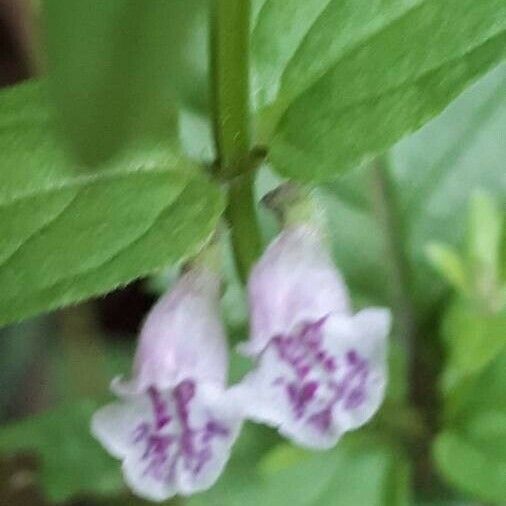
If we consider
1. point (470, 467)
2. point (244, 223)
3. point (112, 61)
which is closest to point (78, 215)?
point (244, 223)

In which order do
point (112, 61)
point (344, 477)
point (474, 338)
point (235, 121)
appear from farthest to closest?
point (344, 477)
point (474, 338)
point (235, 121)
point (112, 61)

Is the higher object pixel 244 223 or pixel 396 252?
pixel 244 223

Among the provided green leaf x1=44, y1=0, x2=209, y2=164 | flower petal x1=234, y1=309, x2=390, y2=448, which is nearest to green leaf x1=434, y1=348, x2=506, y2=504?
flower petal x1=234, y1=309, x2=390, y2=448

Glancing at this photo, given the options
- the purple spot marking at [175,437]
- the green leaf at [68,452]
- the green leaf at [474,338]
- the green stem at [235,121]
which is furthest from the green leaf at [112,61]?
the green leaf at [68,452]

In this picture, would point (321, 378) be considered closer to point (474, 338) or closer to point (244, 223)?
point (244, 223)

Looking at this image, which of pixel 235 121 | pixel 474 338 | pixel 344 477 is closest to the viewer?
pixel 235 121

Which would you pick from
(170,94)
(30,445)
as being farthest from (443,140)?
(170,94)

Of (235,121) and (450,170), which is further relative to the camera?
(450,170)
